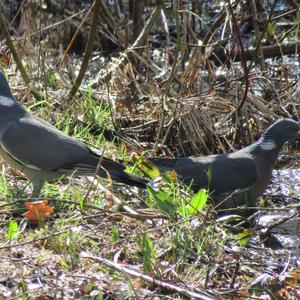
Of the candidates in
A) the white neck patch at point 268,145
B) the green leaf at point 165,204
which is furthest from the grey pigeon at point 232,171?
the green leaf at point 165,204

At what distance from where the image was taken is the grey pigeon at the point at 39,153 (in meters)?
5.80

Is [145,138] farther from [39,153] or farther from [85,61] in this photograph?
[39,153]

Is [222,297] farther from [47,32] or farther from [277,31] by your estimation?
[277,31]

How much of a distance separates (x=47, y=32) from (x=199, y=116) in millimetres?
2511

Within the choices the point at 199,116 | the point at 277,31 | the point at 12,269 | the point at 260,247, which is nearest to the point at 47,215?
the point at 12,269

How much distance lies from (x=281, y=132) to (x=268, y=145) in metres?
0.19

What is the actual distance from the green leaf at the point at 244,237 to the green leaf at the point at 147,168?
77cm

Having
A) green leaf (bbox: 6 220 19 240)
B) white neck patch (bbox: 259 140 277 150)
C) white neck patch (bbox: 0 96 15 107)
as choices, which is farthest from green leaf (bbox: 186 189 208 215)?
white neck patch (bbox: 259 140 277 150)

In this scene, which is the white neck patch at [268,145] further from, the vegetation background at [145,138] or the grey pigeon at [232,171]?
the vegetation background at [145,138]

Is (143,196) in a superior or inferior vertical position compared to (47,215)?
inferior

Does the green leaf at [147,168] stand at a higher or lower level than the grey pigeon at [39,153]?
lower

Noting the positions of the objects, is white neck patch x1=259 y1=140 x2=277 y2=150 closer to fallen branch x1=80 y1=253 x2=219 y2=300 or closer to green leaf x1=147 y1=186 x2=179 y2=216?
green leaf x1=147 y1=186 x2=179 y2=216

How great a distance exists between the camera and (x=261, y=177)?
6.57 metres

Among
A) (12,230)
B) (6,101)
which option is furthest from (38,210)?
(6,101)
